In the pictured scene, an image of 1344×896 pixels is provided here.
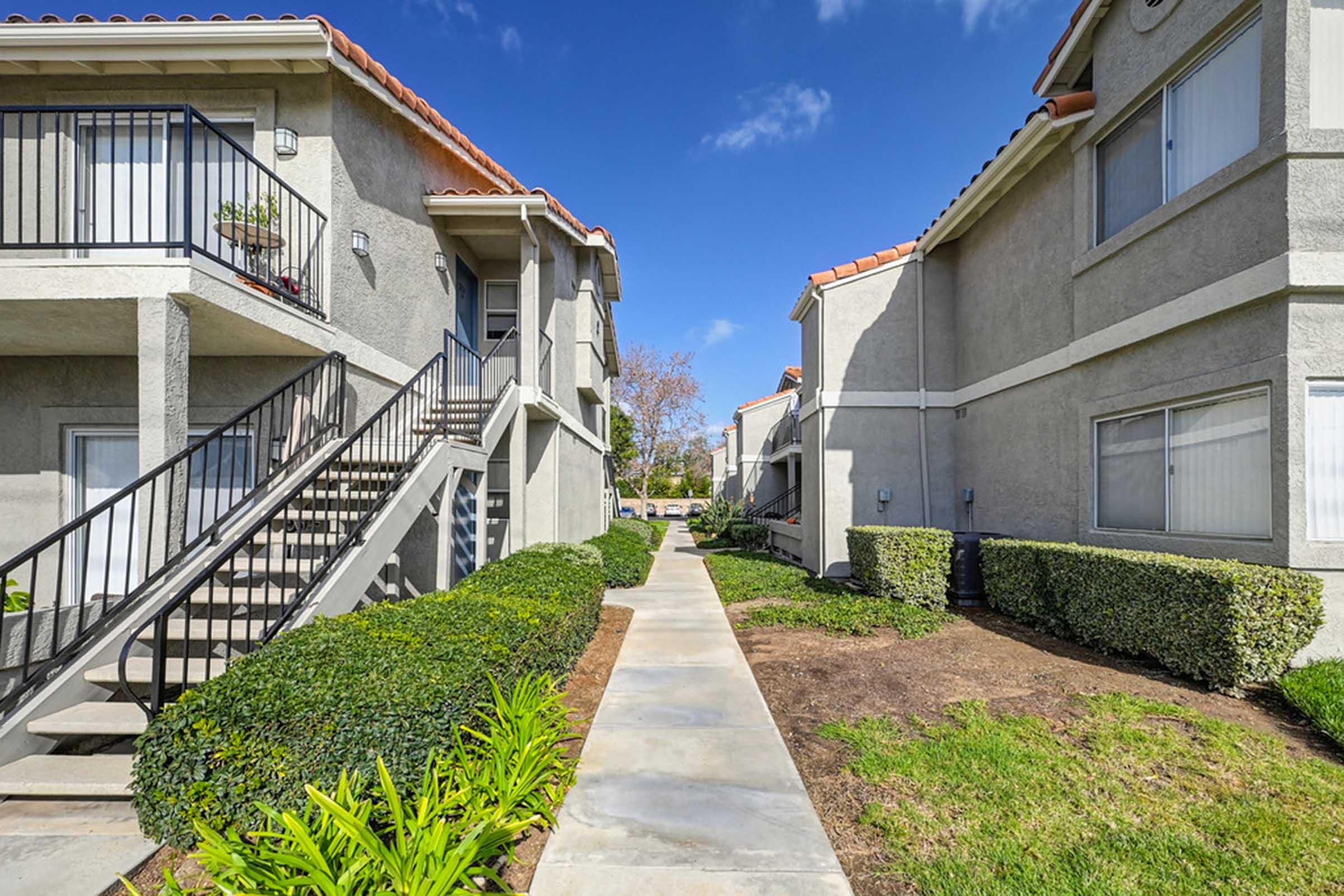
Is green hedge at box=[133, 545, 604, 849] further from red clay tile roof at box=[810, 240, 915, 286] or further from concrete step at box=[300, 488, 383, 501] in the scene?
red clay tile roof at box=[810, 240, 915, 286]

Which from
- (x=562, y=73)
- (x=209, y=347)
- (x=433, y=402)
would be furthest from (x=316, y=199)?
(x=562, y=73)

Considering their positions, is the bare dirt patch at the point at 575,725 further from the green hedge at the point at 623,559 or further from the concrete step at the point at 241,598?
the concrete step at the point at 241,598

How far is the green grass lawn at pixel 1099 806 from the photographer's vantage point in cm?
277

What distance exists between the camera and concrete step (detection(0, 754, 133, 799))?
3.32 meters

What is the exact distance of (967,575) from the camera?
8.67 meters

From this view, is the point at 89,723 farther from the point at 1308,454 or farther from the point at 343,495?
the point at 1308,454

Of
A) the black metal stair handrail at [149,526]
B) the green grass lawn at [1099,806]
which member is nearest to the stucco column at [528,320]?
the black metal stair handrail at [149,526]

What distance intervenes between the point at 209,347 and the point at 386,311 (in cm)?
221

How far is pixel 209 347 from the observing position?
6.14 m

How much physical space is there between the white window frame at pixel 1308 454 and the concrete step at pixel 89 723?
899cm

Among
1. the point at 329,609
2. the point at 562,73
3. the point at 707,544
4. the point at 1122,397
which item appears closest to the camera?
the point at 329,609

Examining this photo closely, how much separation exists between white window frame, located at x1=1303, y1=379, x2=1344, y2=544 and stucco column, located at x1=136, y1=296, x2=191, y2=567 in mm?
9360

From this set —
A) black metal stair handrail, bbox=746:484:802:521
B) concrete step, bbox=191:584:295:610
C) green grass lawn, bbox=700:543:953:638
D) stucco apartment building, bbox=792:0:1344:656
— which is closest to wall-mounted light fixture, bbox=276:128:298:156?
concrete step, bbox=191:584:295:610

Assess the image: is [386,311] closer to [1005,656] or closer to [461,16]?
[461,16]
